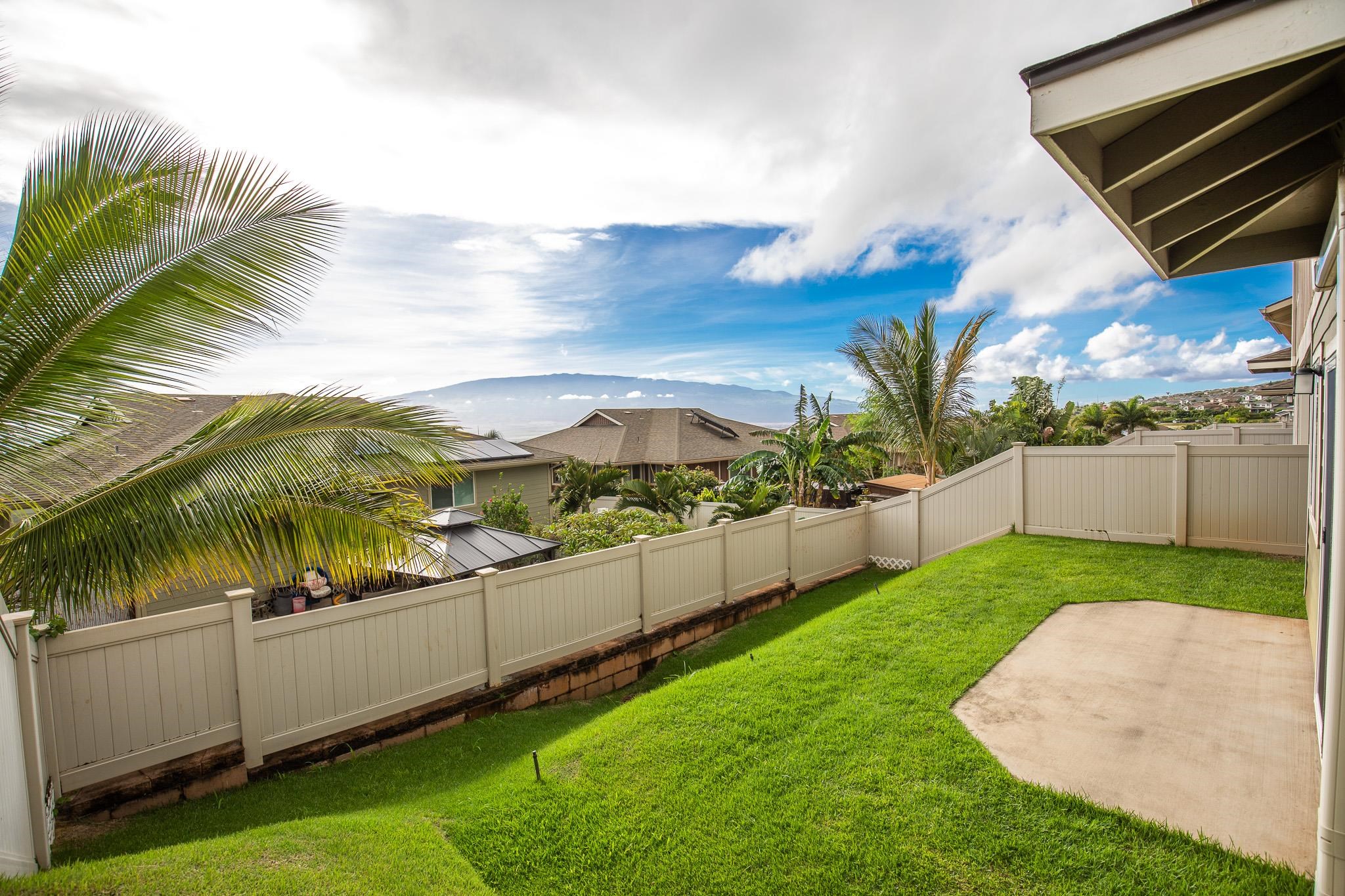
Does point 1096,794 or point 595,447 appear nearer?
point 1096,794

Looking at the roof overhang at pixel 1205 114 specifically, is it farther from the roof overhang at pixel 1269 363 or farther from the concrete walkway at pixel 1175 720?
the roof overhang at pixel 1269 363

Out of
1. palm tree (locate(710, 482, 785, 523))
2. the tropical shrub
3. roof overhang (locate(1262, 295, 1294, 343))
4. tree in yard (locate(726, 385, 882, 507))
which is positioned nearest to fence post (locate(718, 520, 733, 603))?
the tropical shrub

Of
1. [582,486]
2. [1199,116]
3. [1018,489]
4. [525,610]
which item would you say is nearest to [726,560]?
[525,610]

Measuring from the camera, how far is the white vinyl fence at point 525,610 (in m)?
4.26

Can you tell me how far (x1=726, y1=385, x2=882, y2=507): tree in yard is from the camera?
47.9 feet

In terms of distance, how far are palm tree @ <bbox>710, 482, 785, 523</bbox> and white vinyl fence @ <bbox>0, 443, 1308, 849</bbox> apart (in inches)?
63.6

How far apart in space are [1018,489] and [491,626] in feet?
29.0

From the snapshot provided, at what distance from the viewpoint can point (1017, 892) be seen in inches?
111

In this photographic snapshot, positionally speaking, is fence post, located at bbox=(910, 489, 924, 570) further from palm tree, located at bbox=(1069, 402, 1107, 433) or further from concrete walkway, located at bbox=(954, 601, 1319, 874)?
palm tree, located at bbox=(1069, 402, 1107, 433)

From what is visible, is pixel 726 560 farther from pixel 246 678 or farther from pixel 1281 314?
pixel 1281 314

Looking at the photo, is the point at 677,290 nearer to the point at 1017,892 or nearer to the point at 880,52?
the point at 880,52

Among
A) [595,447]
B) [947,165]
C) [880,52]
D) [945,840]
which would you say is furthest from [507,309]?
[945,840]

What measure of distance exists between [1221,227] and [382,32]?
7764 mm

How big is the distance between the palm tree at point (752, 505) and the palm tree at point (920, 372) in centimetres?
335
